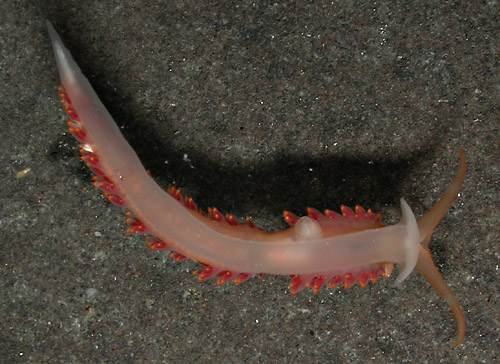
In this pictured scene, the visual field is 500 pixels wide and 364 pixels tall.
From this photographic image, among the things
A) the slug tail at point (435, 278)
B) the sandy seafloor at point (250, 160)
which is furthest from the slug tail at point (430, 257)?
the sandy seafloor at point (250, 160)

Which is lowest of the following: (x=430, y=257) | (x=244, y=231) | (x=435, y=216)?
(x=244, y=231)

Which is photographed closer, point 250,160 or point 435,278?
point 435,278

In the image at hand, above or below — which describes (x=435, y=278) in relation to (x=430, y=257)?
below

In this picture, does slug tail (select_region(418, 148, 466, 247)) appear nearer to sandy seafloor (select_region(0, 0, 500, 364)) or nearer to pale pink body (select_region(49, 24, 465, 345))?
pale pink body (select_region(49, 24, 465, 345))

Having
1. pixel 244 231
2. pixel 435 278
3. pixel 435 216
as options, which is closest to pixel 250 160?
pixel 244 231

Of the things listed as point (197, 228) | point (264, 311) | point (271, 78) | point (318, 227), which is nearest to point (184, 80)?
point (271, 78)

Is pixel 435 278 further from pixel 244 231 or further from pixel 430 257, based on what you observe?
pixel 244 231

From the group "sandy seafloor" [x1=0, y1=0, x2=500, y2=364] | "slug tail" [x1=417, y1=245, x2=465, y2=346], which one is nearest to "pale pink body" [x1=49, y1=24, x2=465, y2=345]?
"slug tail" [x1=417, y1=245, x2=465, y2=346]
